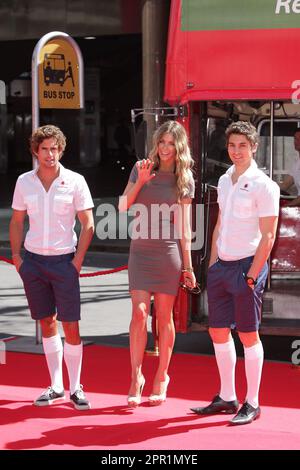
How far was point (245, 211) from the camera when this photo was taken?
6531mm

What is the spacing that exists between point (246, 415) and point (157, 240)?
1.34m

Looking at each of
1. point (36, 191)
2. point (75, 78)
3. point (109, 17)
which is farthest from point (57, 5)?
point (36, 191)

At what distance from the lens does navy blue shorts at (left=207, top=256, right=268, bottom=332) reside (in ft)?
21.6

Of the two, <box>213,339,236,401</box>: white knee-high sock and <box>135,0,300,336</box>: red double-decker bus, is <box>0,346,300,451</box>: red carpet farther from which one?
<box>135,0,300,336</box>: red double-decker bus

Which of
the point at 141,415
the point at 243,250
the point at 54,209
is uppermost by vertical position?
the point at 54,209

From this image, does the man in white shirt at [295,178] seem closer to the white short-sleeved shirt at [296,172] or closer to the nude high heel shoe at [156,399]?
the white short-sleeved shirt at [296,172]

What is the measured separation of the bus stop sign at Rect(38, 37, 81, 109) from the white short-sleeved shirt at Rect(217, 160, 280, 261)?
3.25 metres

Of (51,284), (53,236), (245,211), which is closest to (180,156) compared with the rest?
(245,211)

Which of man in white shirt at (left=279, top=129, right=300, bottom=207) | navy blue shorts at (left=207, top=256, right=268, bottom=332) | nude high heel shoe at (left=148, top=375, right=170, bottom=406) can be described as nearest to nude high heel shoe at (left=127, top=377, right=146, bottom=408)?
nude high heel shoe at (left=148, top=375, right=170, bottom=406)

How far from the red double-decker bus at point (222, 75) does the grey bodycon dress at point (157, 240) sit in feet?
4.85

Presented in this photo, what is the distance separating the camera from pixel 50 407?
23.9 feet

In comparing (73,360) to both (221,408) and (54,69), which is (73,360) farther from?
(54,69)
